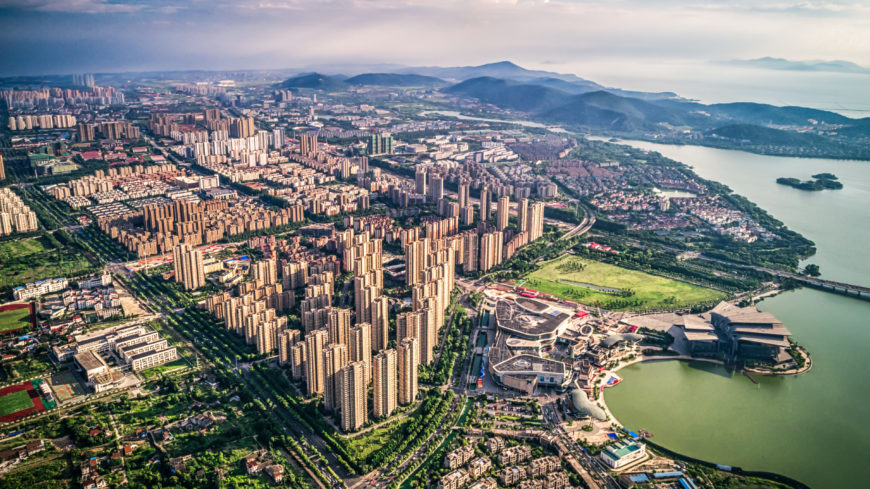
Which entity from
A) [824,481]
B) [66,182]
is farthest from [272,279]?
[66,182]

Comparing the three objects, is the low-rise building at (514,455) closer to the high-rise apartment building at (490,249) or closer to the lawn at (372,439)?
the lawn at (372,439)

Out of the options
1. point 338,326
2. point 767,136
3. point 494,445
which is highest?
point 767,136

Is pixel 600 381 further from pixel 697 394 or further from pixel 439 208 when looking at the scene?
pixel 439 208

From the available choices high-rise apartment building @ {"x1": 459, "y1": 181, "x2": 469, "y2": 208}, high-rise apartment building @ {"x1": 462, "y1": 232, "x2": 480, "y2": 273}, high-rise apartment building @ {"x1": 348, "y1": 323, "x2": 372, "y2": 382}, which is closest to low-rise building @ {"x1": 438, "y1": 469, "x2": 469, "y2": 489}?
high-rise apartment building @ {"x1": 348, "y1": 323, "x2": 372, "y2": 382}

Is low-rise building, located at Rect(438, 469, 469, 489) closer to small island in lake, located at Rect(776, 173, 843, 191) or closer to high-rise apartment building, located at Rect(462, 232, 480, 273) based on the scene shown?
high-rise apartment building, located at Rect(462, 232, 480, 273)

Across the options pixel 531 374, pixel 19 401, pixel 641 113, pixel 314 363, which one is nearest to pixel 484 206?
pixel 531 374

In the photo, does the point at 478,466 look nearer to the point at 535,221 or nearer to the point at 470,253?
the point at 470,253
